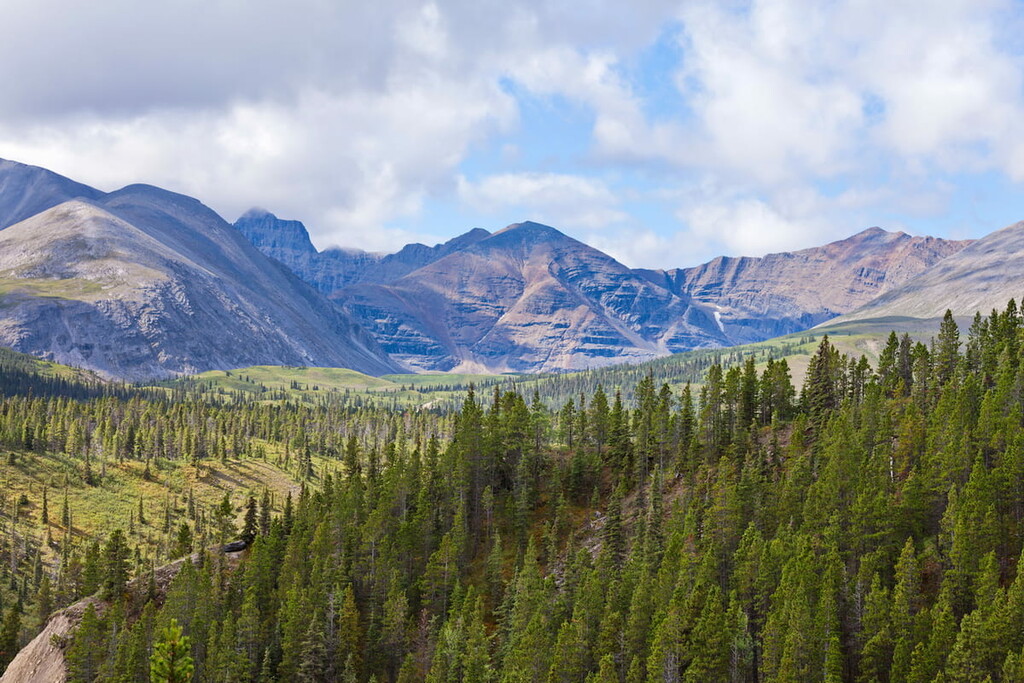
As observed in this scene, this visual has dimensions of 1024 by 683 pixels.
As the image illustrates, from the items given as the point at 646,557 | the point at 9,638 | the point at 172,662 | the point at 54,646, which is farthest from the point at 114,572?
the point at 172,662

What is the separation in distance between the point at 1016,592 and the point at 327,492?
108838 mm

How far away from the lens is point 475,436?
484 feet

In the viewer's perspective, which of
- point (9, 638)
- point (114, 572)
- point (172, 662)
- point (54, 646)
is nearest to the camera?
point (172, 662)

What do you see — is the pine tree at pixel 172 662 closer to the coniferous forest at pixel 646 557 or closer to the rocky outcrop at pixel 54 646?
the coniferous forest at pixel 646 557

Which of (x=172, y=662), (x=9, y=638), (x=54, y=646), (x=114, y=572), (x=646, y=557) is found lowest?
(x=9, y=638)

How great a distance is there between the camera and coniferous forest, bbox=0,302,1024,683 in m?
89.7

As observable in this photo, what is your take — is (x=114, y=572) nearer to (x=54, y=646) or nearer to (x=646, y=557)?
(x=54, y=646)

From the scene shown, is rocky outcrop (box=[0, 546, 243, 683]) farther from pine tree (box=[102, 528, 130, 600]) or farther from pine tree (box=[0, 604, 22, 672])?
pine tree (box=[102, 528, 130, 600])

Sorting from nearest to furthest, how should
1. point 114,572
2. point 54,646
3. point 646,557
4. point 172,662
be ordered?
point 172,662
point 646,557
point 54,646
point 114,572

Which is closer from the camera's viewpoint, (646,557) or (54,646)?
(646,557)

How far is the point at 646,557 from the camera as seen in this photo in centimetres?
11012

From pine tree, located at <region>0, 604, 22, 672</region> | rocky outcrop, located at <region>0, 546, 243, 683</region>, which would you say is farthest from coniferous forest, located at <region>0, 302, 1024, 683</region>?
rocky outcrop, located at <region>0, 546, 243, 683</region>

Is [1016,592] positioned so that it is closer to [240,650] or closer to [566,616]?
[566,616]

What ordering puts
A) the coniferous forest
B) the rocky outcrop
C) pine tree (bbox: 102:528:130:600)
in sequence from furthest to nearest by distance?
pine tree (bbox: 102:528:130:600) < the rocky outcrop < the coniferous forest
